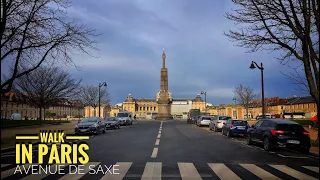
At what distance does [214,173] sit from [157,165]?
2247 millimetres

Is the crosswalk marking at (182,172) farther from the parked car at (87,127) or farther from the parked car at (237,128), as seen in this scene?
the parked car at (87,127)

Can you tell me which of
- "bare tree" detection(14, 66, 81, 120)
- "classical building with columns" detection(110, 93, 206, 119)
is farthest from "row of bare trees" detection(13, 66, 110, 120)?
"classical building with columns" detection(110, 93, 206, 119)

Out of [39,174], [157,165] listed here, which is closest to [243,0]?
[157,165]

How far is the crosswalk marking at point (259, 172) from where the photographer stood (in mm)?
9242

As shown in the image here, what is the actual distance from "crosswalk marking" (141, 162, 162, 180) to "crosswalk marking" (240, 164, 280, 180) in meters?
→ 2.86

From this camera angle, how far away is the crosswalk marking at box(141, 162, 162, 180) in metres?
9.00

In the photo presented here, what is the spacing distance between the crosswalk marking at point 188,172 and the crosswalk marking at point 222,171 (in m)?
0.63

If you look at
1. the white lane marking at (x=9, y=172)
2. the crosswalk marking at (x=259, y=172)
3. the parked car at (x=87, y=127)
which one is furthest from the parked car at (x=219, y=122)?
the white lane marking at (x=9, y=172)

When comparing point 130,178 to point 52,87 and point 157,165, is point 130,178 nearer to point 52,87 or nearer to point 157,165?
point 157,165

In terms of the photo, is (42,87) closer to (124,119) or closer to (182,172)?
(124,119)

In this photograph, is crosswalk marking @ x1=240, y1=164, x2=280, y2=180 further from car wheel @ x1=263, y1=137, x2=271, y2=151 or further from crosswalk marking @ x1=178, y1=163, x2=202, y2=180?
car wheel @ x1=263, y1=137, x2=271, y2=151

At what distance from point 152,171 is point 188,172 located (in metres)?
1.08

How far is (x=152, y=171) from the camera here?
9.99m

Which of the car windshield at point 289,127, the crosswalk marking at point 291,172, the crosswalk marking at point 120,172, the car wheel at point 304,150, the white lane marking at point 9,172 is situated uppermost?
the car windshield at point 289,127
